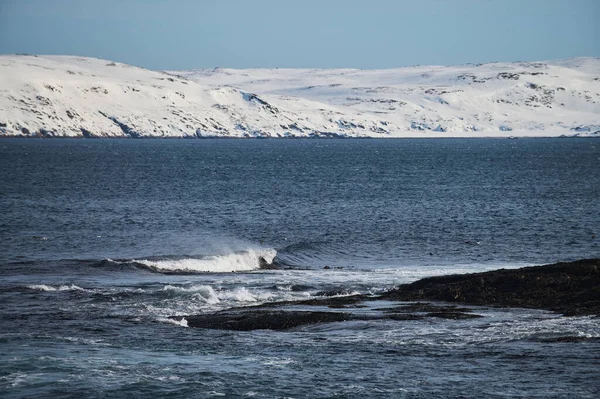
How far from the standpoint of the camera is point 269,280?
3988 cm

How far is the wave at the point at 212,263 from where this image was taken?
44.3 meters

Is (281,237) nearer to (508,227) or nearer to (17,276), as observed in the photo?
(508,227)

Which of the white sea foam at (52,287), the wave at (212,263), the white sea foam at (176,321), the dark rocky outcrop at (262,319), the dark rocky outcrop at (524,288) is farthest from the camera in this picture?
the wave at (212,263)

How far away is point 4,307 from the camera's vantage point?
104ft

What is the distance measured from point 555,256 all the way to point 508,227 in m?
14.0

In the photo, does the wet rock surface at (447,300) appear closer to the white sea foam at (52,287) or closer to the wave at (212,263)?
the white sea foam at (52,287)

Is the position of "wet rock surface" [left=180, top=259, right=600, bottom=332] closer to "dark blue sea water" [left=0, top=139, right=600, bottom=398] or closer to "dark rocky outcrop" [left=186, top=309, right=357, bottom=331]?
"dark rocky outcrop" [left=186, top=309, right=357, bottom=331]

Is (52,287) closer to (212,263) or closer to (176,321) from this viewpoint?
(176,321)

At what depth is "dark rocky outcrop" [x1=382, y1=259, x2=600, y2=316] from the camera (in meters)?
31.0

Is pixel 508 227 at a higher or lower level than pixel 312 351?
higher

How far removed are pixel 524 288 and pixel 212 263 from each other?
18.0 meters

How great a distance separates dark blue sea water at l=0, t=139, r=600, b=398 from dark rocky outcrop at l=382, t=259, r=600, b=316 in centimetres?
152

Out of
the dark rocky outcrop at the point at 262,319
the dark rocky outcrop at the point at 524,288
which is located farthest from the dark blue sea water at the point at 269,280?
the dark rocky outcrop at the point at 524,288

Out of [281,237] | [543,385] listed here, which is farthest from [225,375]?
[281,237]
